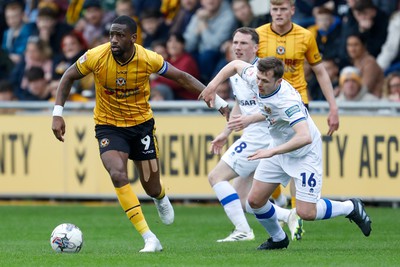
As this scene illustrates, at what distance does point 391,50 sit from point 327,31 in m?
1.08

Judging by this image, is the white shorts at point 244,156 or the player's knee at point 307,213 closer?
the player's knee at point 307,213

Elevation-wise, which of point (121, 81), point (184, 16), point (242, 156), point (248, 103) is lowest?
point (242, 156)

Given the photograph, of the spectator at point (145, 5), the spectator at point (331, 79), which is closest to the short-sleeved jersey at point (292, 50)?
the spectator at point (331, 79)

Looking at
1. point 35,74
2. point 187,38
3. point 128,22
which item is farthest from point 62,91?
point 187,38

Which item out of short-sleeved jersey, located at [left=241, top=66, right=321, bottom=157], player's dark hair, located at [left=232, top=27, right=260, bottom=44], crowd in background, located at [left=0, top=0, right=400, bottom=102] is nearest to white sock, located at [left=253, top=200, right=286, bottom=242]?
short-sleeved jersey, located at [left=241, top=66, right=321, bottom=157]

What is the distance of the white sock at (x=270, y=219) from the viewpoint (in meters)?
11.2

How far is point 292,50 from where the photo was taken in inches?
511

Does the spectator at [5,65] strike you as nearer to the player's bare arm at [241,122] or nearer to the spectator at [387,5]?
the spectator at [387,5]

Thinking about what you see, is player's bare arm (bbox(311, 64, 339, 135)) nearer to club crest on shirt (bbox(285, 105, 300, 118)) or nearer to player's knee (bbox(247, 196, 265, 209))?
player's knee (bbox(247, 196, 265, 209))

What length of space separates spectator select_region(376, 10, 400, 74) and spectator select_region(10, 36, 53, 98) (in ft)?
21.1

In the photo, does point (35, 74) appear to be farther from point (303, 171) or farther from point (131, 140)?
point (303, 171)

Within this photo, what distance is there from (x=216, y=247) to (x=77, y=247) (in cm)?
150

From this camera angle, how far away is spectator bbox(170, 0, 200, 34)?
2059 centimetres

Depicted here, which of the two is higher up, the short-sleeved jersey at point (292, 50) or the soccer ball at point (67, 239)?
the short-sleeved jersey at point (292, 50)
